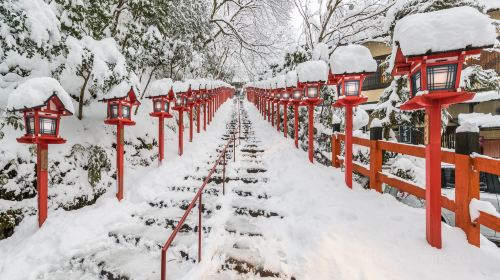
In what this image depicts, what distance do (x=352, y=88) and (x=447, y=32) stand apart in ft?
9.00

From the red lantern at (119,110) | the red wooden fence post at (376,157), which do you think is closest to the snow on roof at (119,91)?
the red lantern at (119,110)

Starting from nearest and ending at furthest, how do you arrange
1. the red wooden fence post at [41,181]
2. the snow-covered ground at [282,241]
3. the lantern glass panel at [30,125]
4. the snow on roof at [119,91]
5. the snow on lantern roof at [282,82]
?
the snow-covered ground at [282,241], the lantern glass panel at [30,125], the red wooden fence post at [41,181], the snow on roof at [119,91], the snow on lantern roof at [282,82]

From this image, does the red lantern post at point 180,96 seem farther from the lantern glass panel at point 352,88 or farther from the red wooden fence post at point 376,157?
the red wooden fence post at point 376,157

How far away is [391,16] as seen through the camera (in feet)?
21.7

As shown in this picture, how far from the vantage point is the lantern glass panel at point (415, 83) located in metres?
3.52

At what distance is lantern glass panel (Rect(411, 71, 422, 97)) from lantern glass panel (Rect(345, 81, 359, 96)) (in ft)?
6.63

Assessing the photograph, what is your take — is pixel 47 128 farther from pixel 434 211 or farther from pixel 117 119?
pixel 434 211

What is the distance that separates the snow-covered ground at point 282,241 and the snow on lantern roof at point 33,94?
2161mm

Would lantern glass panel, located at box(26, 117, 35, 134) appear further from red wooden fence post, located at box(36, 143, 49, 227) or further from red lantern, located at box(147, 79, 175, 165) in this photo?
red lantern, located at box(147, 79, 175, 165)

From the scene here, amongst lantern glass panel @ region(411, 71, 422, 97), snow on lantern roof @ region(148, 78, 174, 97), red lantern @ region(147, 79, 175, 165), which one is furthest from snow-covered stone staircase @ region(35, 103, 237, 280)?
lantern glass panel @ region(411, 71, 422, 97)

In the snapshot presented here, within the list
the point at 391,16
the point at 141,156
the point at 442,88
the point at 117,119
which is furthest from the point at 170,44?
the point at 442,88

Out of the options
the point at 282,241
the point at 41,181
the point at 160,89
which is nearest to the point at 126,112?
the point at 41,181

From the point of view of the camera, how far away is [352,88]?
5809mm

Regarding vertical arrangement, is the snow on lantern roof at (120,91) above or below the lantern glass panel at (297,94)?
below
